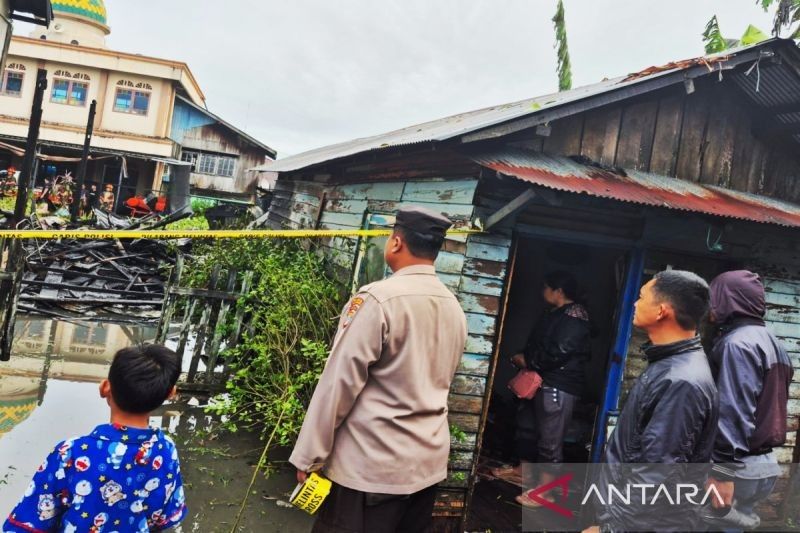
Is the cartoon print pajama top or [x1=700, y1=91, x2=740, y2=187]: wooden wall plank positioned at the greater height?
[x1=700, y1=91, x2=740, y2=187]: wooden wall plank

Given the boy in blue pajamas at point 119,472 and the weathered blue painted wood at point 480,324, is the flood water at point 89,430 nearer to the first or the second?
the weathered blue painted wood at point 480,324

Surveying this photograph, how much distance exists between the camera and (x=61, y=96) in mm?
25672

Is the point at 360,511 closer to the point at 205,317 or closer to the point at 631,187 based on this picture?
the point at 631,187

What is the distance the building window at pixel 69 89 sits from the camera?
2559cm

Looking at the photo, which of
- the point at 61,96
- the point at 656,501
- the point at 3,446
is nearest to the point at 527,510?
the point at 656,501

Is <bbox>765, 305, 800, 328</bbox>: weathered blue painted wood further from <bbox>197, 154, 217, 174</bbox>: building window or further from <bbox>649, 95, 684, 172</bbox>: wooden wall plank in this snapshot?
<bbox>197, 154, 217, 174</bbox>: building window

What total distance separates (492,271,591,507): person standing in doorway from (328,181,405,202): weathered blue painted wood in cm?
188

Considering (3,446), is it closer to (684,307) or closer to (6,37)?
(684,307)

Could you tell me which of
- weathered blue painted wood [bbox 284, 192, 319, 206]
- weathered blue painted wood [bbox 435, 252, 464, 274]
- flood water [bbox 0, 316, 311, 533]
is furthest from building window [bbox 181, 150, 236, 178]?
weathered blue painted wood [bbox 435, 252, 464, 274]

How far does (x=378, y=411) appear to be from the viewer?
242 centimetres

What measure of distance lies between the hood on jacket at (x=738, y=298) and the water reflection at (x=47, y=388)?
5.00 m

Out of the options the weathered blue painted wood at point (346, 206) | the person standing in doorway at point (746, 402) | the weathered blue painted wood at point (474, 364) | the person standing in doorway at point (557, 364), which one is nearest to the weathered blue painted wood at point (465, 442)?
the weathered blue painted wood at point (474, 364)

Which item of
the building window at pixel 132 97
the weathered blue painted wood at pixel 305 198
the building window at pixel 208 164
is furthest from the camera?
the building window at pixel 208 164

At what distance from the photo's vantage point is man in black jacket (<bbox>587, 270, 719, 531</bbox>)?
2.39 metres
